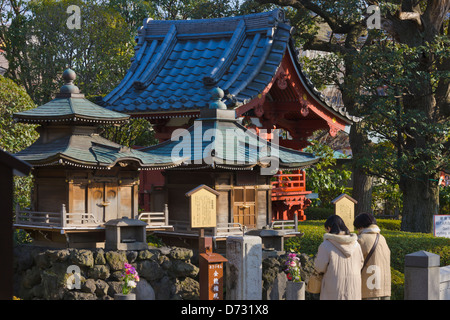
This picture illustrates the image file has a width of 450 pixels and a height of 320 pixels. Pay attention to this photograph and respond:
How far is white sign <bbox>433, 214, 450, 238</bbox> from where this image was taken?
886 inches

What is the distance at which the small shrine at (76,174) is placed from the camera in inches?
674

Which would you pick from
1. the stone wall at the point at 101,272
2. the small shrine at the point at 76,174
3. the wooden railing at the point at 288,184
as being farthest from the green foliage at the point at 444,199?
the small shrine at the point at 76,174

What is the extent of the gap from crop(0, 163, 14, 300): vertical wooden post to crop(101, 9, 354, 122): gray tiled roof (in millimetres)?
11981

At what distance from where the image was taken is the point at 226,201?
19109 millimetres

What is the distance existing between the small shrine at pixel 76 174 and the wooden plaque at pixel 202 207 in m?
2.20

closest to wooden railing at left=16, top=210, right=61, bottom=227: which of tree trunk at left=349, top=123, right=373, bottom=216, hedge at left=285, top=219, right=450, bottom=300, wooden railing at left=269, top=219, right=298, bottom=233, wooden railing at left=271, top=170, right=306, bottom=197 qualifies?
wooden railing at left=269, top=219, right=298, bottom=233

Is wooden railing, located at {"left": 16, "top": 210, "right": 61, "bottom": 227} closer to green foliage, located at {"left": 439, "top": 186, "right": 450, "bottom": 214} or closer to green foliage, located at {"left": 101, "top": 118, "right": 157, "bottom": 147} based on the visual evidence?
green foliage, located at {"left": 101, "top": 118, "right": 157, "bottom": 147}

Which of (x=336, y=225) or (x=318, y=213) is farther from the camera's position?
(x=318, y=213)

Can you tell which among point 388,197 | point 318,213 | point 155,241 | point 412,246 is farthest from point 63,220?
point 388,197

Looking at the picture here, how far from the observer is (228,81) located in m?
21.6

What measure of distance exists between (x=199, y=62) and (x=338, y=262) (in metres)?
13.9

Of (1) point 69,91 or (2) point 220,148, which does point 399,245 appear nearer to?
(2) point 220,148

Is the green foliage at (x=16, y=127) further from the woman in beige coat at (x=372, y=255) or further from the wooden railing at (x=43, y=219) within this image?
the woman in beige coat at (x=372, y=255)
